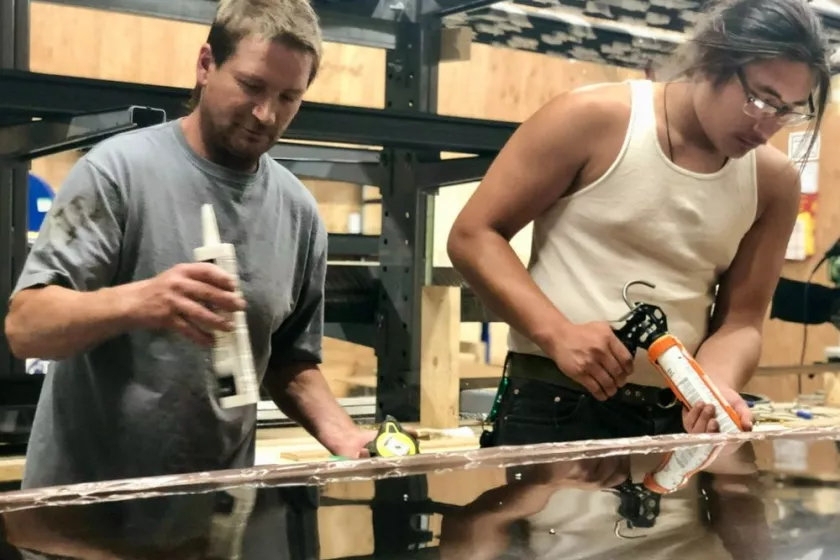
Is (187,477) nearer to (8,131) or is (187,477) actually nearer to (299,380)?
(299,380)

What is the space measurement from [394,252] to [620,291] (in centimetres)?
81

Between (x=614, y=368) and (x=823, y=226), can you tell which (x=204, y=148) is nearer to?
(x=614, y=368)

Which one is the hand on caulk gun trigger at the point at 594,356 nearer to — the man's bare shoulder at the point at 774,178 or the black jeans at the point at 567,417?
the black jeans at the point at 567,417

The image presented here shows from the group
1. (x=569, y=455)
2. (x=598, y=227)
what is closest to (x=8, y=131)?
(x=598, y=227)

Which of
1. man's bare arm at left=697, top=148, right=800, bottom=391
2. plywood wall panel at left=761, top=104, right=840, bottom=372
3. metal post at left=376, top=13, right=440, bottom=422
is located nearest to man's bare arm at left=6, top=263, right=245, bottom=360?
man's bare arm at left=697, top=148, right=800, bottom=391

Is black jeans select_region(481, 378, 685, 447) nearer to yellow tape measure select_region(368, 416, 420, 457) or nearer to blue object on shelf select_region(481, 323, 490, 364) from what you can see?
yellow tape measure select_region(368, 416, 420, 457)

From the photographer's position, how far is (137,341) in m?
1.01

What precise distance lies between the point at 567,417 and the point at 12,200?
116 cm

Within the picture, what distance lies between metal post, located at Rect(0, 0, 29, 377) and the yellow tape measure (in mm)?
867

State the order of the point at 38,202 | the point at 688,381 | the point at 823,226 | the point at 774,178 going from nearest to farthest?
the point at 688,381, the point at 774,178, the point at 38,202, the point at 823,226

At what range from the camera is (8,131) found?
146 cm

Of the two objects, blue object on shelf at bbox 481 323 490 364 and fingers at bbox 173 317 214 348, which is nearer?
fingers at bbox 173 317 214 348

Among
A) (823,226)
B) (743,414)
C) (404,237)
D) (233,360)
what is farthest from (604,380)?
(823,226)

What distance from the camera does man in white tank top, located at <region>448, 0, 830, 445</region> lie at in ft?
3.56
